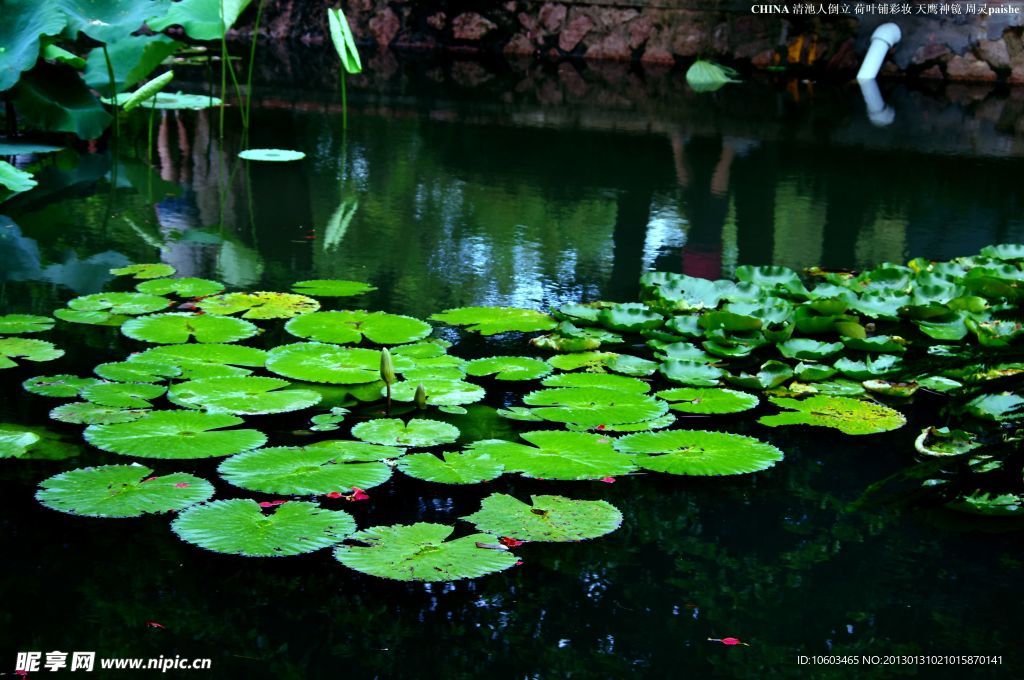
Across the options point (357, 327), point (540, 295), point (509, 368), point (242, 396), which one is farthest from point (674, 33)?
point (242, 396)

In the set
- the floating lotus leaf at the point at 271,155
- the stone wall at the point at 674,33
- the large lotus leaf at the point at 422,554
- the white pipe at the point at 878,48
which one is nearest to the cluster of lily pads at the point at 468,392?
the large lotus leaf at the point at 422,554

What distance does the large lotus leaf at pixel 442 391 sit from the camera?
2238mm

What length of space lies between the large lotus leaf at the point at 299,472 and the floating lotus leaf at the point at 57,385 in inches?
19.8

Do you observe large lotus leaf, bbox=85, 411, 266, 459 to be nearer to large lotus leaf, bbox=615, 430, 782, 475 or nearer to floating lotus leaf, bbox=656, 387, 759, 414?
large lotus leaf, bbox=615, 430, 782, 475

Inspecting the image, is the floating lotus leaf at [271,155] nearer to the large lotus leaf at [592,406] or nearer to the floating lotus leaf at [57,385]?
the floating lotus leaf at [57,385]

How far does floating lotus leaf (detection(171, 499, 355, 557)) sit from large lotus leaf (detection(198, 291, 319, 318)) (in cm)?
107

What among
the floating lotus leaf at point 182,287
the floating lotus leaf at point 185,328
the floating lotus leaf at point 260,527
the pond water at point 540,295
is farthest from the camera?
the floating lotus leaf at point 182,287

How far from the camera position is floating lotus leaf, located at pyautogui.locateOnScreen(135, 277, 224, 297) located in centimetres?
291

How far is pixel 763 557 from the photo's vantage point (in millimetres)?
1739

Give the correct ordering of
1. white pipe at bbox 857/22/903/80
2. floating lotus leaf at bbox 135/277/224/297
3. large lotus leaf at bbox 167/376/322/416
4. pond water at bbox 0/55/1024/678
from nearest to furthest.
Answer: pond water at bbox 0/55/1024/678
large lotus leaf at bbox 167/376/322/416
floating lotus leaf at bbox 135/277/224/297
white pipe at bbox 857/22/903/80

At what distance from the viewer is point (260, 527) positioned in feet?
5.52

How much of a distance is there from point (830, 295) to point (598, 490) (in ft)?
4.23

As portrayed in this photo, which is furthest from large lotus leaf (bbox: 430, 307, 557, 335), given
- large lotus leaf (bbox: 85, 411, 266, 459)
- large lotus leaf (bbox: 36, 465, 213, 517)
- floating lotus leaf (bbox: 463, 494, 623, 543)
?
large lotus leaf (bbox: 36, 465, 213, 517)

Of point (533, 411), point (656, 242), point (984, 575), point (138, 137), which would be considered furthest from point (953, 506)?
point (138, 137)
